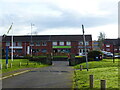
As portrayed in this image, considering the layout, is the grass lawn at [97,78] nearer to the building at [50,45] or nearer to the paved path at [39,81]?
the paved path at [39,81]

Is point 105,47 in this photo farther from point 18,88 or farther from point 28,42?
point 18,88

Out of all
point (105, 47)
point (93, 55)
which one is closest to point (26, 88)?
point (93, 55)

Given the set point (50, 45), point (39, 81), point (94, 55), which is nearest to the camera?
point (39, 81)

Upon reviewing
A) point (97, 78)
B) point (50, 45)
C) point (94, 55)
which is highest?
point (50, 45)

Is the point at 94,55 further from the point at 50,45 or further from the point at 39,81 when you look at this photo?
the point at 50,45

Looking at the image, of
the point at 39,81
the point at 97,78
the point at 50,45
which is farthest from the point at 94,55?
the point at 50,45

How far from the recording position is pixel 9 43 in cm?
7669

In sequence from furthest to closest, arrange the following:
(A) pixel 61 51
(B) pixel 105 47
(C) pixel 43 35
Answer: (B) pixel 105 47 < (C) pixel 43 35 < (A) pixel 61 51

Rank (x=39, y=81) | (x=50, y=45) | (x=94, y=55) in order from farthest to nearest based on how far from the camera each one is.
Answer: (x=50, y=45)
(x=94, y=55)
(x=39, y=81)

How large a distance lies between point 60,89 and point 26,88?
1.83 meters

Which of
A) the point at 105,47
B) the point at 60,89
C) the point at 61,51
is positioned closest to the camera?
the point at 60,89

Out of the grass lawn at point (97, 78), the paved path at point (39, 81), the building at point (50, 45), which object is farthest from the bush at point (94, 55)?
the building at point (50, 45)

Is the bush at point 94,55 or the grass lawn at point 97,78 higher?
the bush at point 94,55

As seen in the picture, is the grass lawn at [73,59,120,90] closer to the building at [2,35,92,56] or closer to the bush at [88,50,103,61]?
the bush at [88,50,103,61]
